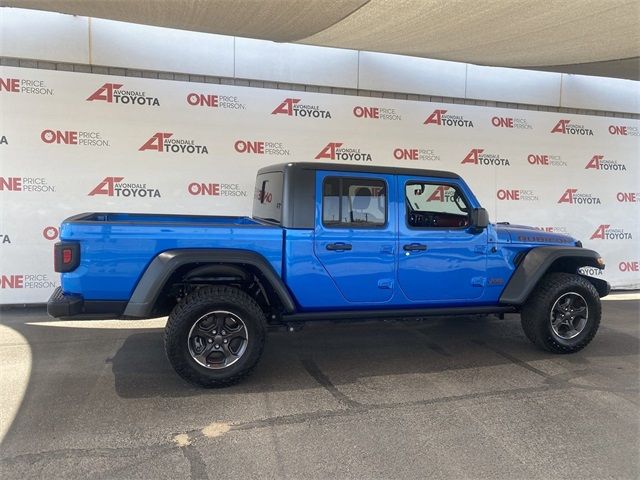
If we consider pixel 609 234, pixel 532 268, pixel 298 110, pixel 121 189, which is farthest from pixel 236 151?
pixel 609 234

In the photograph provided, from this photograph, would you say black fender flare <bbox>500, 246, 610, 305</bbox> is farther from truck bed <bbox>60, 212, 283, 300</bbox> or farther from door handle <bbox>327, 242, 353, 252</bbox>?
truck bed <bbox>60, 212, 283, 300</bbox>

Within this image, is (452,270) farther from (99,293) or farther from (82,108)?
(82,108)

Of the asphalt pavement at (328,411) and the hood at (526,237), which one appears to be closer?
the asphalt pavement at (328,411)

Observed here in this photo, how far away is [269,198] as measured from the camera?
15.3 feet

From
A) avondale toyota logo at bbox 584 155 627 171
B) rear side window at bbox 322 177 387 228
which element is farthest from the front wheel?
avondale toyota logo at bbox 584 155 627 171

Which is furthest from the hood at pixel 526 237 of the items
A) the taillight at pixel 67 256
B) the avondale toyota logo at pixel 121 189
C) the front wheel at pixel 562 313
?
the avondale toyota logo at pixel 121 189

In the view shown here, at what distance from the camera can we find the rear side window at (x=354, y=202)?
424 centimetres

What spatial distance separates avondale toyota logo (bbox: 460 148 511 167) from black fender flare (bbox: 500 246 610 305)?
377 centimetres

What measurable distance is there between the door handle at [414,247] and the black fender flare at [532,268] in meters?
1.08

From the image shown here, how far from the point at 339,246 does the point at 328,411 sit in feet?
4.64

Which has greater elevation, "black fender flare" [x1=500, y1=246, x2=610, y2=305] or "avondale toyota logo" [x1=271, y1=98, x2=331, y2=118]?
"avondale toyota logo" [x1=271, y1=98, x2=331, y2=118]

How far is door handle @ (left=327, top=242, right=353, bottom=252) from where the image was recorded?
4129 millimetres

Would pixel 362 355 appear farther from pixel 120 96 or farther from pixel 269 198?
pixel 120 96

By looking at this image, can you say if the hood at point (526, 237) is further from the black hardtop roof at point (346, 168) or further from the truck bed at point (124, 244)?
the truck bed at point (124, 244)
